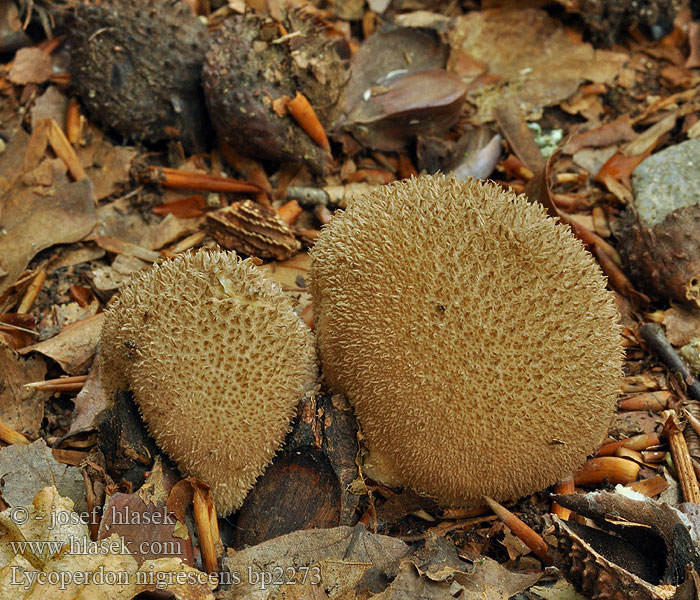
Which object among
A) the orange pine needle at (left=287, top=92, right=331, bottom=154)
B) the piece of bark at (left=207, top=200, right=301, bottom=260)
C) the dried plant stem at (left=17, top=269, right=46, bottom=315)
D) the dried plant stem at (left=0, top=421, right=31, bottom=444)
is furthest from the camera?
the orange pine needle at (left=287, top=92, right=331, bottom=154)

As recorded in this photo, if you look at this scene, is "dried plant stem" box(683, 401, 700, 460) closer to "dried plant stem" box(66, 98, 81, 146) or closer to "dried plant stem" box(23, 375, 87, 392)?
"dried plant stem" box(23, 375, 87, 392)

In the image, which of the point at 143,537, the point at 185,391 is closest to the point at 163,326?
the point at 185,391

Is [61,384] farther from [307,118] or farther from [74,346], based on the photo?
[307,118]

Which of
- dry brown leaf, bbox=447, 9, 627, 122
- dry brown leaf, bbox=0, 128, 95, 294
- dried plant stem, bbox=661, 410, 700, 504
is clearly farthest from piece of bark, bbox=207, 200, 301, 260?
dried plant stem, bbox=661, 410, 700, 504

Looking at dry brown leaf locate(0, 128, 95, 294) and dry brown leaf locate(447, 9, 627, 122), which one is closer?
dry brown leaf locate(0, 128, 95, 294)

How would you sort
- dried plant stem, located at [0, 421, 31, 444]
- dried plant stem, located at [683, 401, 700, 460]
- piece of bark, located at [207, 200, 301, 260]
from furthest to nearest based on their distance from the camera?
1. piece of bark, located at [207, 200, 301, 260]
2. dried plant stem, located at [683, 401, 700, 460]
3. dried plant stem, located at [0, 421, 31, 444]

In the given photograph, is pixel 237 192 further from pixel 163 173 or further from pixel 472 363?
pixel 472 363
